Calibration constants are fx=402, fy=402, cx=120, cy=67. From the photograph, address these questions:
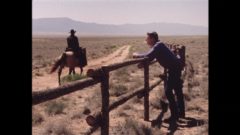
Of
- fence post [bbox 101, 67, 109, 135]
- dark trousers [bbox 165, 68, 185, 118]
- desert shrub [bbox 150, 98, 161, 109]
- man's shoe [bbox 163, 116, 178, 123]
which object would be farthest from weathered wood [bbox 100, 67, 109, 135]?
desert shrub [bbox 150, 98, 161, 109]

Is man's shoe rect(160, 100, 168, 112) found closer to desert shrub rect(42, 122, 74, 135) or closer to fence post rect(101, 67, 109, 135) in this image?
desert shrub rect(42, 122, 74, 135)

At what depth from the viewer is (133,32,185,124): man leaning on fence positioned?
7539mm

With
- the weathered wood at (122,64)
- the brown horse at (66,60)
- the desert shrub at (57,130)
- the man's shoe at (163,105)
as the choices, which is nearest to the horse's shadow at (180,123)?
the man's shoe at (163,105)

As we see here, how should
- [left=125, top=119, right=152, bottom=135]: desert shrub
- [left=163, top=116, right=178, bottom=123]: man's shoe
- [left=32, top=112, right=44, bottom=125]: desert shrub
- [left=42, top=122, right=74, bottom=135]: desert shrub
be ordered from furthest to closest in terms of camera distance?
[left=32, top=112, right=44, bottom=125]: desert shrub → [left=163, top=116, right=178, bottom=123]: man's shoe → [left=42, top=122, right=74, bottom=135]: desert shrub → [left=125, top=119, right=152, bottom=135]: desert shrub

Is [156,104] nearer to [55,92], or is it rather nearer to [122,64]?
[122,64]

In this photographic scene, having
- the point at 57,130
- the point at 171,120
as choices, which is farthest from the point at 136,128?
the point at 57,130

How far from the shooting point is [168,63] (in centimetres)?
778

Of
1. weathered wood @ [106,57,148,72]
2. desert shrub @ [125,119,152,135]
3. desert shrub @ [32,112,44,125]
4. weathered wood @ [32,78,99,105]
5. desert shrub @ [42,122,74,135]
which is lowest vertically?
desert shrub @ [32,112,44,125]

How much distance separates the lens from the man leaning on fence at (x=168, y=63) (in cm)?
754

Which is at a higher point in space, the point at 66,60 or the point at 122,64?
the point at 122,64
